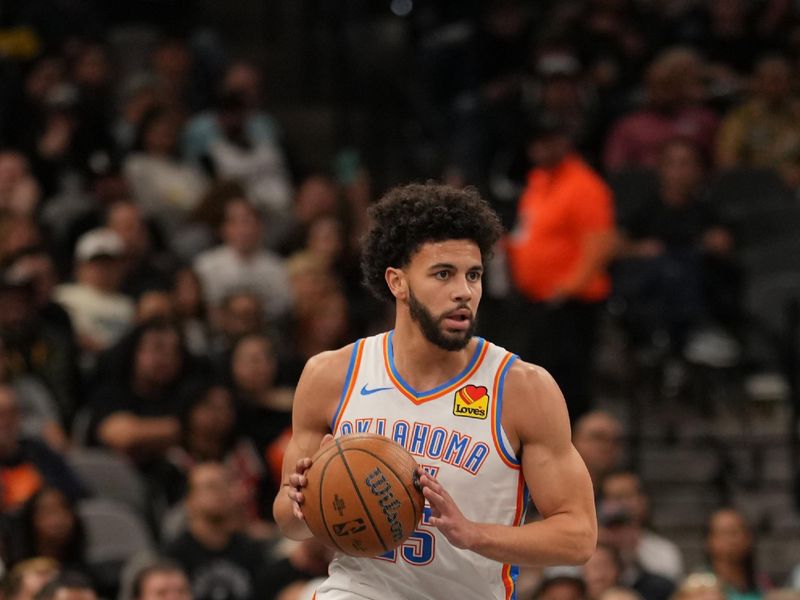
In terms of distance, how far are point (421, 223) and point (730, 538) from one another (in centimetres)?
465

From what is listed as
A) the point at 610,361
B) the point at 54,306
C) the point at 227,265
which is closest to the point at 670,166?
the point at 610,361

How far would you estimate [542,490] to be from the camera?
4965 millimetres

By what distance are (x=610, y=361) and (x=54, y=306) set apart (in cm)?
391

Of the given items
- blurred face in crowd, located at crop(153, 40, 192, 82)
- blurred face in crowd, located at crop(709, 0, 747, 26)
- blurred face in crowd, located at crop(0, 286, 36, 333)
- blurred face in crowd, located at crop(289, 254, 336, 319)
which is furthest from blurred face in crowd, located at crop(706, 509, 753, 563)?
blurred face in crowd, located at crop(153, 40, 192, 82)

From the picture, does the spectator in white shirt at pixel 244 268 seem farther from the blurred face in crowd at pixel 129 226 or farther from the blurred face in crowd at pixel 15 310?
the blurred face in crowd at pixel 15 310

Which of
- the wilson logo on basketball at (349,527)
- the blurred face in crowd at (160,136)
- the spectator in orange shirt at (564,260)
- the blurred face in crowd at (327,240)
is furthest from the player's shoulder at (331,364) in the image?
the blurred face in crowd at (160,136)

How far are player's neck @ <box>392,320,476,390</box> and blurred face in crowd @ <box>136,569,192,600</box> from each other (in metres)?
2.66

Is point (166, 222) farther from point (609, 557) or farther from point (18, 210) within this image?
point (609, 557)

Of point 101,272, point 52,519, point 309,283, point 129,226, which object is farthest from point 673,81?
point 52,519

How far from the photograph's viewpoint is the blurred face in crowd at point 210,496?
8414 millimetres

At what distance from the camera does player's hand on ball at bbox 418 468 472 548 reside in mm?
4672

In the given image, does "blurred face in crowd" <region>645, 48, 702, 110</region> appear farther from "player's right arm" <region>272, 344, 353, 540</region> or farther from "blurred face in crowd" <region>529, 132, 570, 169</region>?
"player's right arm" <region>272, 344, 353, 540</region>

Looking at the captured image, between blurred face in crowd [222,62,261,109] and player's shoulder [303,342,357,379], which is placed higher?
blurred face in crowd [222,62,261,109]

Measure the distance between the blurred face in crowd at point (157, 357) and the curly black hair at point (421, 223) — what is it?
4295mm
